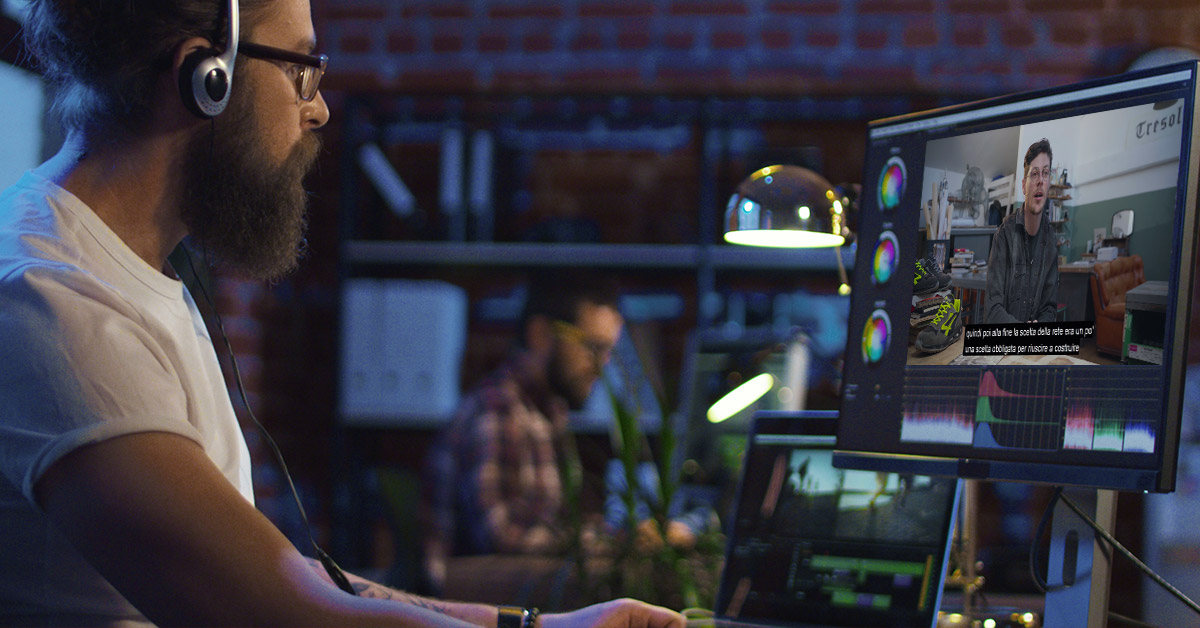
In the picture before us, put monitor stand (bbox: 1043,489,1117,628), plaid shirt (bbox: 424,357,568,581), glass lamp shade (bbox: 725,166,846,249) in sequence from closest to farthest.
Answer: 1. monitor stand (bbox: 1043,489,1117,628)
2. glass lamp shade (bbox: 725,166,846,249)
3. plaid shirt (bbox: 424,357,568,581)

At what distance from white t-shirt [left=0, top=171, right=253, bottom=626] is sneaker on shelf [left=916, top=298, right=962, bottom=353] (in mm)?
729

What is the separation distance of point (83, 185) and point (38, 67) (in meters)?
0.34

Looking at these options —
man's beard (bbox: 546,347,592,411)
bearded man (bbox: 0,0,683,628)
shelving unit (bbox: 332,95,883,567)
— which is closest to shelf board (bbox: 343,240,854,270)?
shelving unit (bbox: 332,95,883,567)

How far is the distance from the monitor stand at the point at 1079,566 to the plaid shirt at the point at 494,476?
1670 millimetres

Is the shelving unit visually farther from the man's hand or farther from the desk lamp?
the man's hand

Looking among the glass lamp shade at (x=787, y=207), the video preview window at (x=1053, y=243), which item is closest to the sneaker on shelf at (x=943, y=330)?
the video preview window at (x=1053, y=243)

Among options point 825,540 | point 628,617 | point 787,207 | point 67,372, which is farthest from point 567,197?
point 67,372

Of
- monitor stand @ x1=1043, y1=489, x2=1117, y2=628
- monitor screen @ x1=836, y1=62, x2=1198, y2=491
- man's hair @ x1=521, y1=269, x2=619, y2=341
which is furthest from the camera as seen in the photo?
man's hair @ x1=521, y1=269, x2=619, y2=341

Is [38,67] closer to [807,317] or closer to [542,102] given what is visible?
[542,102]

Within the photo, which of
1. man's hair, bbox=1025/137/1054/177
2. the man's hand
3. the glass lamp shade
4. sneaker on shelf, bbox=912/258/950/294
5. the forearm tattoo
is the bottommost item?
the forearm tattoo

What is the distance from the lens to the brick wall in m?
3.21

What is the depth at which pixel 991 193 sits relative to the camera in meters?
0.99


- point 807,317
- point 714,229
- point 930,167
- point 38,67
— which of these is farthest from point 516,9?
point 930,167

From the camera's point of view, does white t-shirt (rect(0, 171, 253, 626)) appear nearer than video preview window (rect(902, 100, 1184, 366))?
Yes
